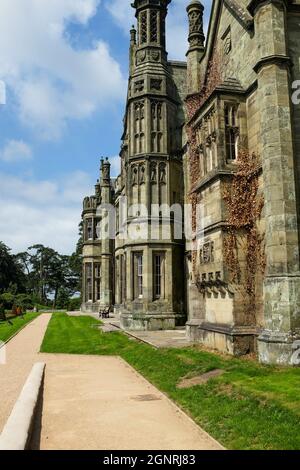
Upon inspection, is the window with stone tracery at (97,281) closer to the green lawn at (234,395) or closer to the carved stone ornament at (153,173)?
the carved stone ornament at (153,173)

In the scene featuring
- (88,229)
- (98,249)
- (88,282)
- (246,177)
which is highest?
(88,229)

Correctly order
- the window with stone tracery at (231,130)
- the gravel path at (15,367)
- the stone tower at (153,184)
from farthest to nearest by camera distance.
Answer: the stone tower at (153,184) → the window with stone tracery at (231,130) → the gravel path at (15,367)

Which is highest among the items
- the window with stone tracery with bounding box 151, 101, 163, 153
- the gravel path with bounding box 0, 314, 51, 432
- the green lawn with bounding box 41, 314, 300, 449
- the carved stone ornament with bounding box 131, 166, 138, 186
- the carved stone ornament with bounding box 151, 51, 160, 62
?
the carved stone ornament with bounding box 151, 51, 160, 62

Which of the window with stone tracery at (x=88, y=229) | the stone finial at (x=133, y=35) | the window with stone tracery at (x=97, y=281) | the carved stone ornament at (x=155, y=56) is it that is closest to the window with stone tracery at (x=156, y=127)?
the carved stone ornament at (x=155, y=56)

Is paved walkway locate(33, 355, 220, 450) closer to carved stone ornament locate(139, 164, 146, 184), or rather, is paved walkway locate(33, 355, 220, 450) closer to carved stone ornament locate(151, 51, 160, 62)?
carved stone ornament locate(139, 164, 146, 184)

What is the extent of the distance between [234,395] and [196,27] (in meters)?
16.9

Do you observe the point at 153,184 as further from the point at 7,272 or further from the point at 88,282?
the point at 7,272

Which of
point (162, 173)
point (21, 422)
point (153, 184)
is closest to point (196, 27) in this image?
point (162, 173)

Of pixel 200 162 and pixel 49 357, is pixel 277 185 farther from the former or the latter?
pixel 49 357

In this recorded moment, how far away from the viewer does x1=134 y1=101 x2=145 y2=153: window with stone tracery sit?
2508 centimetres

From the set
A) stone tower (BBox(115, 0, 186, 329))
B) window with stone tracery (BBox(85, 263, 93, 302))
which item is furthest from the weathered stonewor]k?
window with stone tracery (BBox(85, 263, 93, 302))

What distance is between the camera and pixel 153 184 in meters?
24.8

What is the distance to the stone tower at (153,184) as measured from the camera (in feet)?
78.5

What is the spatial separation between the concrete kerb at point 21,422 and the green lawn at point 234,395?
2.66 m
